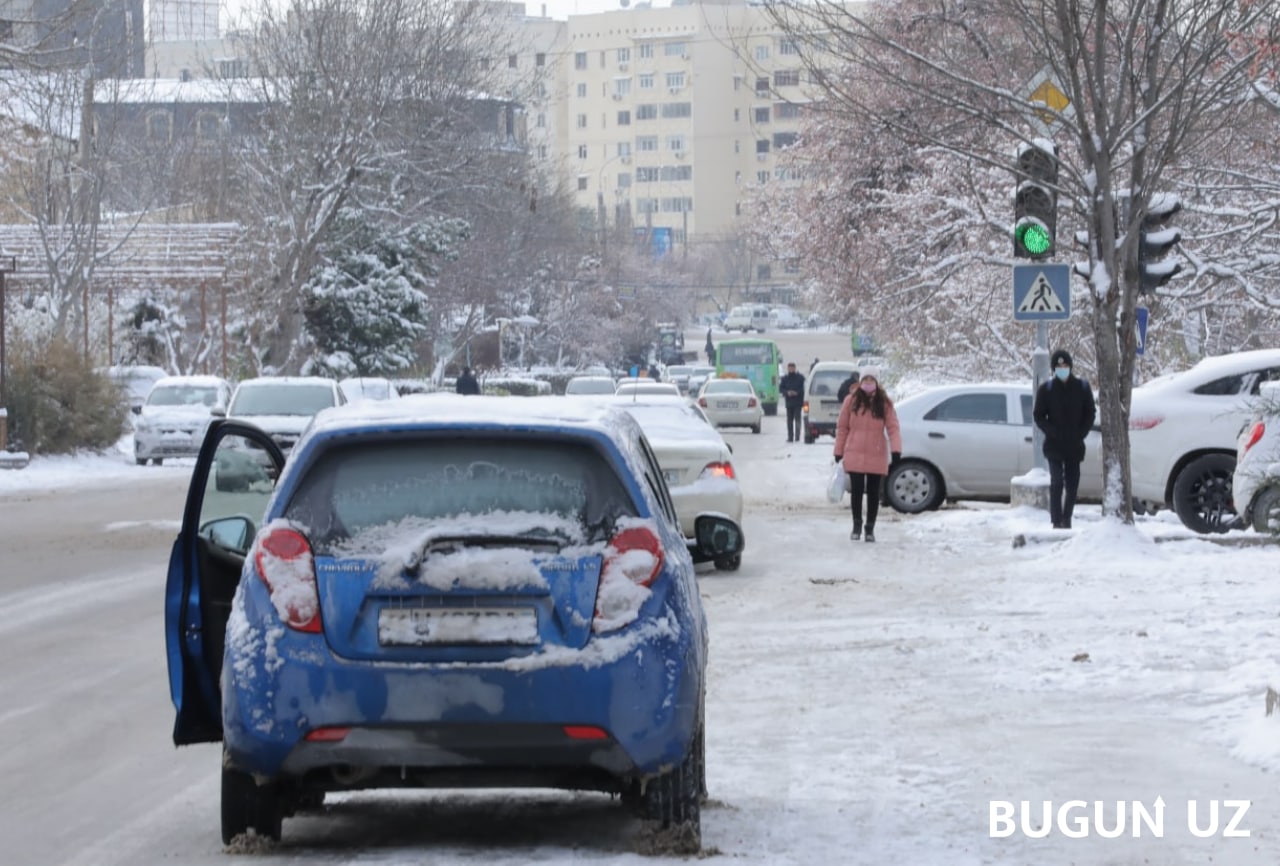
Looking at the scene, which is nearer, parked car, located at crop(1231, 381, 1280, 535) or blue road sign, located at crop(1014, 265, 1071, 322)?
parked car, located at crop(1231, 381, 1280, 535)

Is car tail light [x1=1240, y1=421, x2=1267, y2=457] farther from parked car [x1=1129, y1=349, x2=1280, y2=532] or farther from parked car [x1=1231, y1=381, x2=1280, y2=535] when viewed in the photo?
parked car [x1=1129, y1=349, x2=1280, y2=532]

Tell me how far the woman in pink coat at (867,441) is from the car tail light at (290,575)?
1341 centimetres

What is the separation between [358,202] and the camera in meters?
47.1

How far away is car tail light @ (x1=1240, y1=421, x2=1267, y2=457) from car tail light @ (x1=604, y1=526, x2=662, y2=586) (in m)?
10.8

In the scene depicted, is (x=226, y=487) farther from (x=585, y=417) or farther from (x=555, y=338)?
(x=555, y=338)

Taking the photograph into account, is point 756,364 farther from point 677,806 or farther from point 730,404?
point 677,806

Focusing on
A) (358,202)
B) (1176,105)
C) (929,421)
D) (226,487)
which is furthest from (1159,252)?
(358,202)

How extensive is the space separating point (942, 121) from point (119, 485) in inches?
547

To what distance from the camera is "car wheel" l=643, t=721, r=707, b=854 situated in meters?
6.43

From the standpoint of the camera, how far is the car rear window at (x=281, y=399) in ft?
101

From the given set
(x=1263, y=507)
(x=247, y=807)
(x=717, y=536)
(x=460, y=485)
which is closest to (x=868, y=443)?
(x=1263, y=507)

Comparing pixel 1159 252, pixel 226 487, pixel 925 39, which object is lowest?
pixel 226 487

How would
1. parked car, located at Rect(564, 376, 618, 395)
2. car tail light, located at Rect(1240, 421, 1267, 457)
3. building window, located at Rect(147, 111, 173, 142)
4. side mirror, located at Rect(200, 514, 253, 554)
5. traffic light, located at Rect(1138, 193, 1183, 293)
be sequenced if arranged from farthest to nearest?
1. building window, located at Rect(147, 111, 173, 142)
2. parked car, located at Rect(564, 376, 618, 395)
3. traffic light, located at Rect(1138, 193, 1183, 293)
4. car tail light, located at Rect(1240, 421, 1267, 457)
5. side mirror, located at Rect(200, 514, 253, 554)

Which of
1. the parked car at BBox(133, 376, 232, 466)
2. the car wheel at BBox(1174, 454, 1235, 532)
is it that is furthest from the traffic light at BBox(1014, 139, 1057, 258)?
the parked car at BBox(133, 376, 232, 466)
